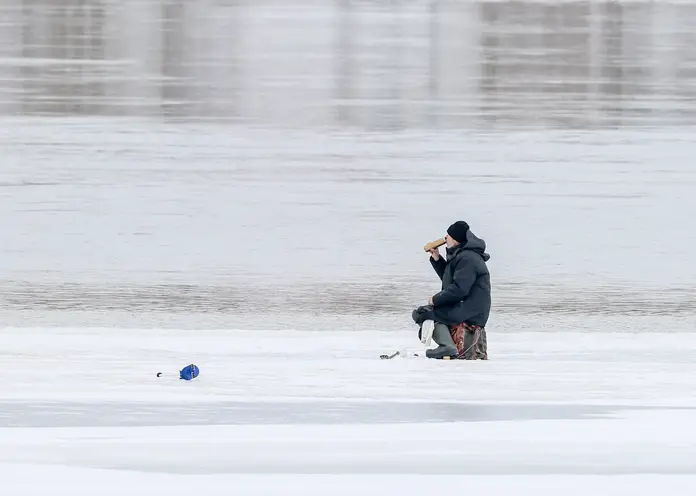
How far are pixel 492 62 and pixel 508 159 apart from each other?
2.77 feet

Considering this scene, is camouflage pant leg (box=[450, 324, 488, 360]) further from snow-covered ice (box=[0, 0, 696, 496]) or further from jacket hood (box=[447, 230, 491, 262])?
snow-covered ice (box=[0, 0, 696, 496])

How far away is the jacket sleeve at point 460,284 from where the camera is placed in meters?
7.18

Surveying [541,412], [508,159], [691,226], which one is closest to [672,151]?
[691,226]

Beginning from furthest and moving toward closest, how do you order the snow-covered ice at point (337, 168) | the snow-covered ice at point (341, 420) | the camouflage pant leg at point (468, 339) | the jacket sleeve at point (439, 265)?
the snow-covered ice at point (337, 168), the jacket sleeve at point (439, 265), the camouflage pant leg at point (468, 339), the snow-covered ice at point (341, 420)

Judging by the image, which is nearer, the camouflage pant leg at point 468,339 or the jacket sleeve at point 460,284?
the jacket sleeve at point 460,284

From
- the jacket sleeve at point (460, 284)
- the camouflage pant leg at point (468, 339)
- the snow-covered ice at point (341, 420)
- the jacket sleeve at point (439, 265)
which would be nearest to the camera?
the snow-covered ice at point (341, 420)

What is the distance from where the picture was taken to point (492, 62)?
947cm

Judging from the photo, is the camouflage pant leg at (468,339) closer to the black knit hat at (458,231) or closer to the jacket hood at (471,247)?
the jacket hood at (471,247)

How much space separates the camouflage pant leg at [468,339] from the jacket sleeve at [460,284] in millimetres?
243

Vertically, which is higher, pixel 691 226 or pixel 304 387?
pixel 691 226

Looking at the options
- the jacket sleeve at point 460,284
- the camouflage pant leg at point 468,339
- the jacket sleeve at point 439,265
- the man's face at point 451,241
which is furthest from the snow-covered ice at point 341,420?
the man's face at point 451,241

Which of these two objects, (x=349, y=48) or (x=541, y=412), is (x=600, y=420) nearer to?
(x=541, y=412)

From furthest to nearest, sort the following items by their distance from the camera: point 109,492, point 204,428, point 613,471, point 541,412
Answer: point 541,412 → point 204,428 → point 613,471 → point 109,492

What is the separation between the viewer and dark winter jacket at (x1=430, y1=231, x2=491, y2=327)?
23.6 ft
